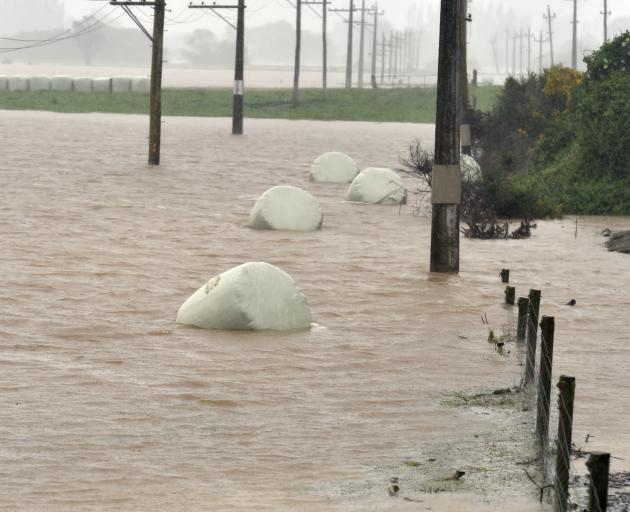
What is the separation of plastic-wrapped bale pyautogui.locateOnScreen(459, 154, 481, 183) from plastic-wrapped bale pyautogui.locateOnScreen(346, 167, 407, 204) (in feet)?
4.15

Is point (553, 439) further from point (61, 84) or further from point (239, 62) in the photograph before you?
point (61, 84)

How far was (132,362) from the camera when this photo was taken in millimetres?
11438

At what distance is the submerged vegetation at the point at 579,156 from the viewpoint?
1030 inches

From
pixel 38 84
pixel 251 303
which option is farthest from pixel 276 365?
pixel 38 84

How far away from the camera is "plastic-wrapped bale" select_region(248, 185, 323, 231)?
21.8 m

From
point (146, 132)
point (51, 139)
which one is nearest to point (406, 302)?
point (51, 139)

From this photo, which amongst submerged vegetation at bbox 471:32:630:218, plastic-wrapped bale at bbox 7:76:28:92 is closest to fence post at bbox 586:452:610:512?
submerged vegetation at bbox 471:32:630:218

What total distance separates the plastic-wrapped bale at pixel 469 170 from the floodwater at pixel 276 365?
2307 millimetres

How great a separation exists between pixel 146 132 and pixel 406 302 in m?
40.1

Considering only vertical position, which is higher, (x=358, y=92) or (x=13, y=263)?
(x=358, y=92)

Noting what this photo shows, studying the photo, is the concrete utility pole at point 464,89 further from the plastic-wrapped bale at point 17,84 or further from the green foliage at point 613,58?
the plastic-wrapped bale at point 17,84

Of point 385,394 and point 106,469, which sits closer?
point 106,469

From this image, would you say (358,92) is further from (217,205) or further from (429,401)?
(429,401)

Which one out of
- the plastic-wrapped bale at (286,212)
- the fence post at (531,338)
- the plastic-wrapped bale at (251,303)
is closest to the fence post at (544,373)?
the fence post at (531,338)
